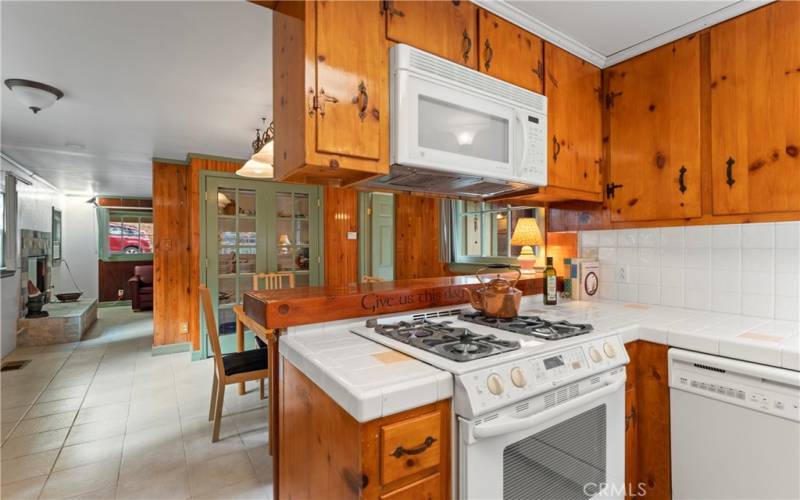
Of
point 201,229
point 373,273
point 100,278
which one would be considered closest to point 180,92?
point 201,229

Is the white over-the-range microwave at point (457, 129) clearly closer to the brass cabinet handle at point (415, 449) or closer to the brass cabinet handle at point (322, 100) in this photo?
the brass cabinet handle at point (322, 100)

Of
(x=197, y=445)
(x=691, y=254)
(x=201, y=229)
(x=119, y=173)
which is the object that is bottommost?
(x=197, y=445)

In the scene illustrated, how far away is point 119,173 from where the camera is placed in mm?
5133

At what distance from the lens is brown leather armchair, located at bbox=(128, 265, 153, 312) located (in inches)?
271

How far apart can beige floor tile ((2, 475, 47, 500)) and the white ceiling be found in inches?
89.1

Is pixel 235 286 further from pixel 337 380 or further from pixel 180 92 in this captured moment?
pixel 337 380

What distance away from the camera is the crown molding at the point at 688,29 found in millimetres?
1632

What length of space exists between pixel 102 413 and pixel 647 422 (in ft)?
11.5

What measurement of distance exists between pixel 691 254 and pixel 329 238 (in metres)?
3.58

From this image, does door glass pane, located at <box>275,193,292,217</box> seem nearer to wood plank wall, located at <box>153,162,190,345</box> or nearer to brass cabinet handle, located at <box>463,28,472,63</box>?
wood plank wall, located at <box>153,162,190,345</box>

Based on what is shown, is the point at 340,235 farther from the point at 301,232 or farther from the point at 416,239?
the point at 416,239

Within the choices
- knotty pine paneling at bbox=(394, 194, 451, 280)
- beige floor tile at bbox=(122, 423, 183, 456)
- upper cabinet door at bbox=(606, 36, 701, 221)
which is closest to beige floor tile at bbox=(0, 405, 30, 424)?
A: beige floor tile at bbox=(122, 423, 183, 456)

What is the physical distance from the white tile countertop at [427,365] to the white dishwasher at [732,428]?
2.4 inches

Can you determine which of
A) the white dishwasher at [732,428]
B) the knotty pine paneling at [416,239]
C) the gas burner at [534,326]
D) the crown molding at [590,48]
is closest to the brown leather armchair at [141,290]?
the knotty pine paneling at [416,239]
